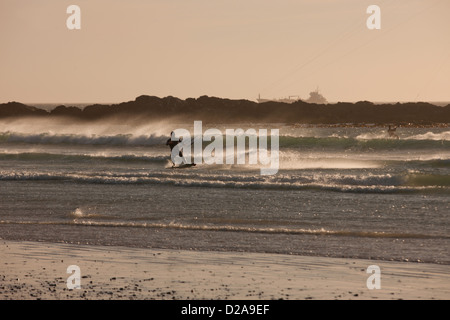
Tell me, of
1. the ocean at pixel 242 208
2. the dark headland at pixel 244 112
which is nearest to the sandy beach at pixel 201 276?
the ocean at pixel 242 208

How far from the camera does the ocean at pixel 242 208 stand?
1825 centimetres

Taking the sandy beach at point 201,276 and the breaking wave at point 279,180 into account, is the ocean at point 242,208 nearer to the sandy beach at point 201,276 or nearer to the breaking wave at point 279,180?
the breaking wave at point 279,180

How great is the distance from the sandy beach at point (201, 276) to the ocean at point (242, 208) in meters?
0.95

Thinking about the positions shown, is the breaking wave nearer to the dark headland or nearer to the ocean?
the ocean

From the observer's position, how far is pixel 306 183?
104 feet

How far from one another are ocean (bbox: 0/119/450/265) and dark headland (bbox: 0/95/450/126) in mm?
79548

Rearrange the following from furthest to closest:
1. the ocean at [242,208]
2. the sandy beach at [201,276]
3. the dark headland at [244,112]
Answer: the dark headland at [244,112] → the ocean at [242,208] → the sandy beach at [201,276]

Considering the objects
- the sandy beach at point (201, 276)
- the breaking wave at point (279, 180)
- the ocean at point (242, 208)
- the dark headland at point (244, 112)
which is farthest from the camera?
the dark headland at point (244, 112)

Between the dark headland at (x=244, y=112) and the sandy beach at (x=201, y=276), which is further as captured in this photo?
the dark headland at (x=244, y=112)

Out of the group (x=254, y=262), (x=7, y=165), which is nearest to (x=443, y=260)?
(x=254, y=262)

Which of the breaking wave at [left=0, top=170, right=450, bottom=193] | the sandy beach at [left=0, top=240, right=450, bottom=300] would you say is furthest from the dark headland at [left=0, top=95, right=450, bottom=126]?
the sandy beach at [left=0, top=240, right=450, bottom=300]

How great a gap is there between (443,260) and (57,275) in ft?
25.8
